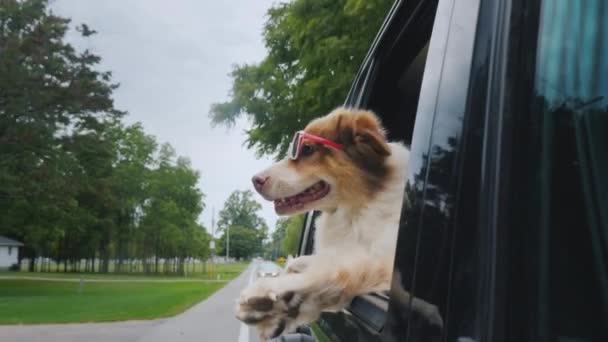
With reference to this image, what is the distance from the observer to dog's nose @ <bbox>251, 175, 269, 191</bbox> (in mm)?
1922

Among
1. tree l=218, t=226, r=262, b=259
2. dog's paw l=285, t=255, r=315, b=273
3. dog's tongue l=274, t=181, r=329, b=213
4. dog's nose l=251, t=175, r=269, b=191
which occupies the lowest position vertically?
tree l=218, t=226, r=262, b=259

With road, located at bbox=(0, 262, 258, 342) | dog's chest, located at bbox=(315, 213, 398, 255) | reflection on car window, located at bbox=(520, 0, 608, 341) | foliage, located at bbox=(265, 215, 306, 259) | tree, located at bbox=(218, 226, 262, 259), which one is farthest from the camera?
road, located at bbox=(0, 262, 258, 342)

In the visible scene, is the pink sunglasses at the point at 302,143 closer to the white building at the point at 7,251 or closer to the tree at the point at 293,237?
the tree at the point at 293,237

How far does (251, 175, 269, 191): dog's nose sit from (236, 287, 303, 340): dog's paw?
44 centimetres

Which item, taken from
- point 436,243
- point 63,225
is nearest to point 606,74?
point 436,243

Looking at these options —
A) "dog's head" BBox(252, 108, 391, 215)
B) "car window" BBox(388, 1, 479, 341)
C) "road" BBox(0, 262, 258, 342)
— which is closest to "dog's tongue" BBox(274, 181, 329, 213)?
"dog's head" BBox(252, 108, 391, 215)

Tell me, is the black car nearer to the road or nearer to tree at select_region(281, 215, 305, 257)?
tree at select_region(281, 215, 305, 257)

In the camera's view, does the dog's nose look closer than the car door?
No

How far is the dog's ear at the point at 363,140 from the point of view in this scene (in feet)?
6.06

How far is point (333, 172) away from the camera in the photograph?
1.88 metres

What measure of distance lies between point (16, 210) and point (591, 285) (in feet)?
122

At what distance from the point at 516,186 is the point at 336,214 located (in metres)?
1.10

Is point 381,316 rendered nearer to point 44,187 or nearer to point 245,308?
point 245,308

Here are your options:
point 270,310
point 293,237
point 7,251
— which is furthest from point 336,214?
point 7,251
